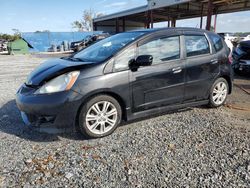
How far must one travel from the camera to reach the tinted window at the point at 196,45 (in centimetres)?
421

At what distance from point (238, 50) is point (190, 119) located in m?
5.56

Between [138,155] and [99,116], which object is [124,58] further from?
[138,155]

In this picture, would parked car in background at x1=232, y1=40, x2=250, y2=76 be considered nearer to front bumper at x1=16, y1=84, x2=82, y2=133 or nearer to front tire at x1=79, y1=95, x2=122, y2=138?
front tire at x1=79, y1=95, x2=122, y2=138

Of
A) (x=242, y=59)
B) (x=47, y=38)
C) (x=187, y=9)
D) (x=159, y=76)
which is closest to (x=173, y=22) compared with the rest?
(x=187, y=9)

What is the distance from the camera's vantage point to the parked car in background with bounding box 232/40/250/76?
8.02m

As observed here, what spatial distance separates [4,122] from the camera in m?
4.07

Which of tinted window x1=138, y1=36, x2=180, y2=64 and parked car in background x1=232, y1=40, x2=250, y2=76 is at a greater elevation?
tinted window x1=138, y1=36, x2=180, y2=64

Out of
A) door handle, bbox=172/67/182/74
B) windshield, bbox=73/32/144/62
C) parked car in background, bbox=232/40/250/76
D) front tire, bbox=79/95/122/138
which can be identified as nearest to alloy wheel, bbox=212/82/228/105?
door handle, bbox=172/67/182/74

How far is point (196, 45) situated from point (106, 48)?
1726 millimetres

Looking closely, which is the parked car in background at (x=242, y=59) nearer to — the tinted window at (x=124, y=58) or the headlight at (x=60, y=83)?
the tinted window at (x=124, y=58)

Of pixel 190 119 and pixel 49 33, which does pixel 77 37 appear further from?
pixel 190 119

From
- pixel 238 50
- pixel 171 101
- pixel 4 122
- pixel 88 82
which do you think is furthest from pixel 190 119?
pixel 238 50

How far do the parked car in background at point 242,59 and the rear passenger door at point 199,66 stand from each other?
418cm

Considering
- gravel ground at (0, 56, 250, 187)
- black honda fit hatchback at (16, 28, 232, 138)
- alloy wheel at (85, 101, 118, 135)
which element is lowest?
gravel ground at (0, 56, 250, 187)
